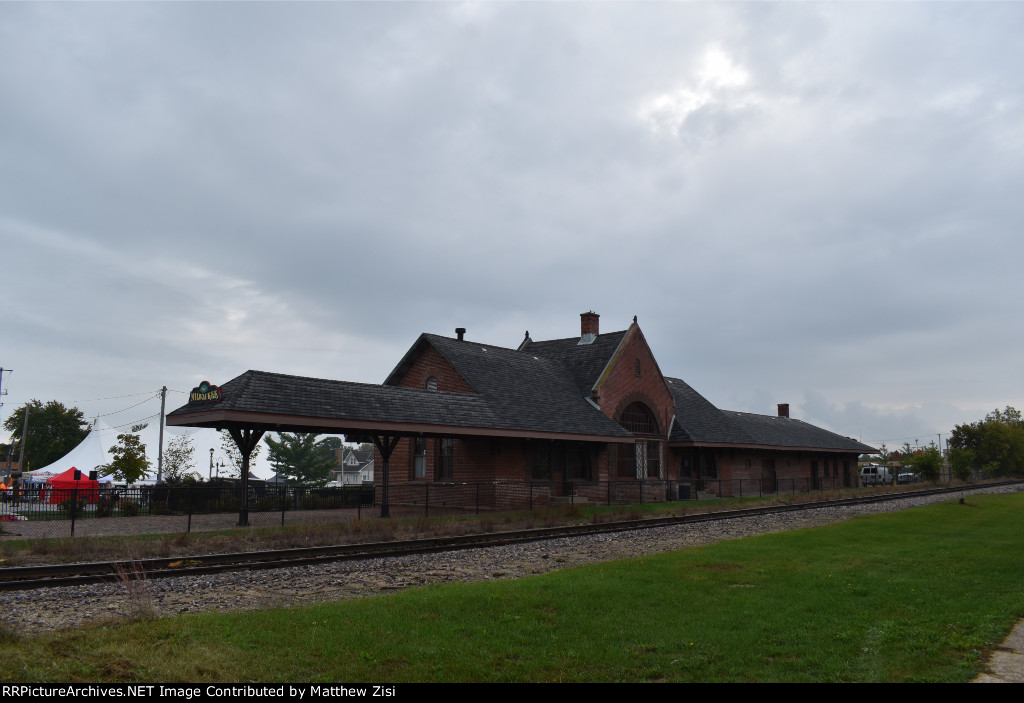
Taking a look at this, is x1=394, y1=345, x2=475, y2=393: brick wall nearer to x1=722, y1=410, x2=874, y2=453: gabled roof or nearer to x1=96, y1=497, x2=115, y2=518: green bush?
x1=96, y1=497, x2=115, y2=518: green bush

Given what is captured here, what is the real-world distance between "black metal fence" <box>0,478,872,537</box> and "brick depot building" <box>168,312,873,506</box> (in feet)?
1.81

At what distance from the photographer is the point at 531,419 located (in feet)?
102

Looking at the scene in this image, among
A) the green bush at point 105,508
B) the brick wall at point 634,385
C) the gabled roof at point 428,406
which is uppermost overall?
the brick wall at point 634,385

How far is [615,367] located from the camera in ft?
129

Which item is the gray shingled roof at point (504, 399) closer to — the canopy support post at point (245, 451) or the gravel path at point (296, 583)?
the canopy support post at point (245, 451)

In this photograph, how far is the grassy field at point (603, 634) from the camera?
659cm

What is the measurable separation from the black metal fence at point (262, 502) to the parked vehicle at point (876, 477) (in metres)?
36.5

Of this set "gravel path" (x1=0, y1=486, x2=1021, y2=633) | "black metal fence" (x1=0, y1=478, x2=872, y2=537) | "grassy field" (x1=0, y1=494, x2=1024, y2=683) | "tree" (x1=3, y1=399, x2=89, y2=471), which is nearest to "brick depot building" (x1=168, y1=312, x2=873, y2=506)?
"black metal fence" (x1=0, y1=478, x2=872, y2=537)

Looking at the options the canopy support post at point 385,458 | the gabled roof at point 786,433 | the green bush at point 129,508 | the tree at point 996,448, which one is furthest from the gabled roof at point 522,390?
the tree at point 996,448

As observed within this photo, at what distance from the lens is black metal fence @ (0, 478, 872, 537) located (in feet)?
72.1

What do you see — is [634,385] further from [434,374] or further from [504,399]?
[434,374]

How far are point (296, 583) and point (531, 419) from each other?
19.6 m

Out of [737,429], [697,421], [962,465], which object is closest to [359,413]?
[697,421]
